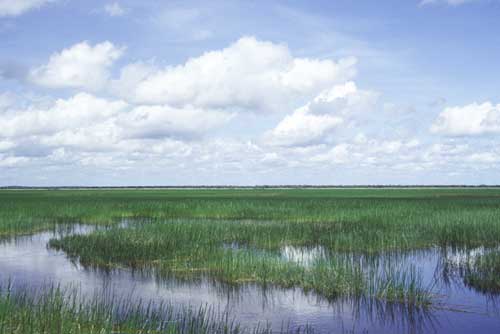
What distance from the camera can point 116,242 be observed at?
1920 centimetres

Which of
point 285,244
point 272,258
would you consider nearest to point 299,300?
point 272,258

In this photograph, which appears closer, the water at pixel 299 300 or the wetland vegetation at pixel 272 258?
the wetland vegetation at pixel 272 258

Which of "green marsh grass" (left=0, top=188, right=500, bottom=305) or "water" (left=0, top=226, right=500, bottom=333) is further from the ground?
"green marsh grass" (left=0, top=188, right=500, bottom=305)

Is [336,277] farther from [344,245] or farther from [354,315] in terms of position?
[344,245]

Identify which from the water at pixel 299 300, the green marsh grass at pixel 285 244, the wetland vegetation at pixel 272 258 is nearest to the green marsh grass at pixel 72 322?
the wetland vegetation at pixel 272 258

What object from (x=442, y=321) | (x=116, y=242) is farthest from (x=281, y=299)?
(x=116, y=242)

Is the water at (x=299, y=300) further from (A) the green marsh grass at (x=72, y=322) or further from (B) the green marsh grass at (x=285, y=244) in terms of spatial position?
(A) the green marsh grass at (x=72, y=322)

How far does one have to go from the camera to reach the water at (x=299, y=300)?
10.6m

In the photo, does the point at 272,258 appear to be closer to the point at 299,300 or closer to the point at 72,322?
the point at 299,300

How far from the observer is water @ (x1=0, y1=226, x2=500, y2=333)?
10586mm

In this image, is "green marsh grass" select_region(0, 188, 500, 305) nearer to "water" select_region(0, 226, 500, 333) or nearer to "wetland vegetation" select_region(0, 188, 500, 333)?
"wetland vegetation" select_region(0, 188, 500, 333)

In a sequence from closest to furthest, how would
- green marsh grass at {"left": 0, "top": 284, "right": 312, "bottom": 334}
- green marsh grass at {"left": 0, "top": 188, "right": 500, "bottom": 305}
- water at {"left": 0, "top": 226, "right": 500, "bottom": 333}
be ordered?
green marsh grass at {"left": 0, "top": 284, "right": 312, "bottom": 334} < water at {"left": 0, "top": 226, "right": 500, "bottom": 333} < green marsh grass at {"left": 0, "top": 188, "right": 500, "bottom": 305}

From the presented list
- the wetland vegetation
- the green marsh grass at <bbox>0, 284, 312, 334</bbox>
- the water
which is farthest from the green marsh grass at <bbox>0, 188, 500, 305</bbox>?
the green marsh grass at <bbox>0, 284, 312, 334</bbox>

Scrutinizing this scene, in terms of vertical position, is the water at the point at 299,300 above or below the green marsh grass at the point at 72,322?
below
